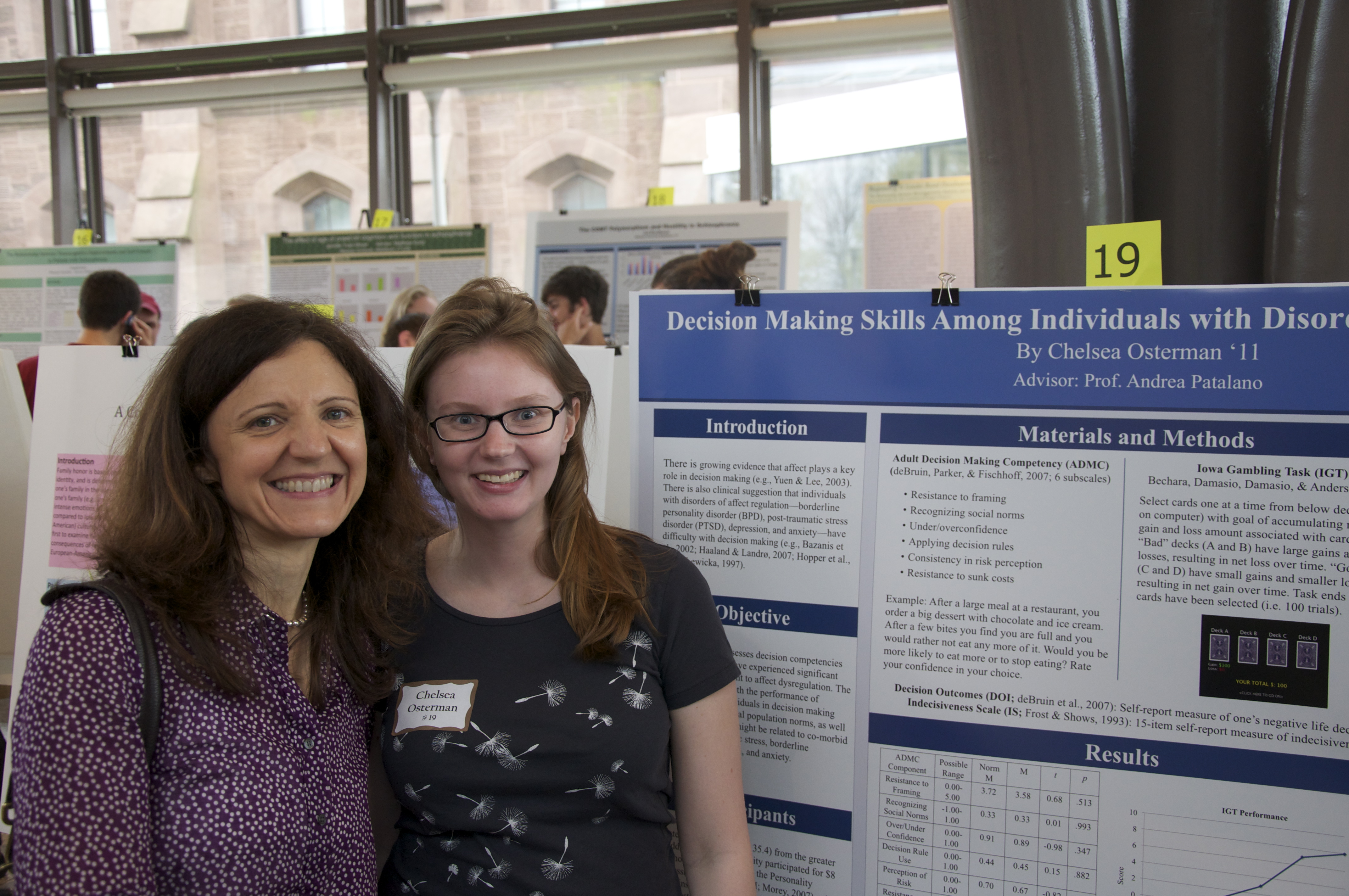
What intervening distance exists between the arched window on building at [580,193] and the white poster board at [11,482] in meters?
4.40

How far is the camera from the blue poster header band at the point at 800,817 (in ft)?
5.03

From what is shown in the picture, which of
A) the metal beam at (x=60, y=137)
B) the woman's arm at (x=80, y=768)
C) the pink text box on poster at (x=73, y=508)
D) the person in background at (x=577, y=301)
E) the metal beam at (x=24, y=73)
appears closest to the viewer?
the woman's arm at (x=80, y=768)

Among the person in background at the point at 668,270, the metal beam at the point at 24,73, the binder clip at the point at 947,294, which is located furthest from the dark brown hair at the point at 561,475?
the metal beam at the point at 24,73

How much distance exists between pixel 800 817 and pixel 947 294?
947mm

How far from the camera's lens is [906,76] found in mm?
5500

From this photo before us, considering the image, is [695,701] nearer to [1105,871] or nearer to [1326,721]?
[1105,871]

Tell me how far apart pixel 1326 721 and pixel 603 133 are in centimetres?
572

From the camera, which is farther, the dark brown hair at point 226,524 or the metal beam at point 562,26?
the metal beam at point 562,26

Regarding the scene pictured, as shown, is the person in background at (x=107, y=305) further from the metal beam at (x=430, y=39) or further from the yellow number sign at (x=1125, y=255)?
the yellow number sign at (x=1125, y=255)

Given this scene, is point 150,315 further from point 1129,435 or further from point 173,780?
point 1129,435

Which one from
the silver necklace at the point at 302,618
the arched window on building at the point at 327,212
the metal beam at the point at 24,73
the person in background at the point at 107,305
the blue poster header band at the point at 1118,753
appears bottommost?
the blue poster header band at the point at 1118,753

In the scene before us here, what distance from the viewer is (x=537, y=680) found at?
4.47 ft

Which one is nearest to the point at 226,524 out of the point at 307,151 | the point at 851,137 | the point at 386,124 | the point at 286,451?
the point at 286,451

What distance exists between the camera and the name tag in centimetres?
135
